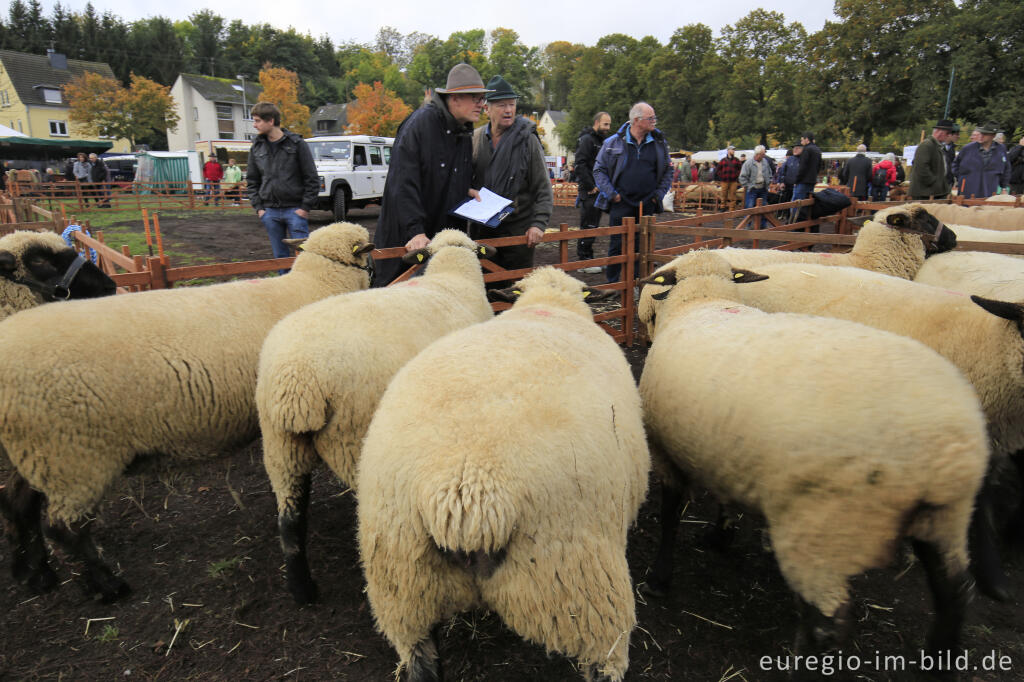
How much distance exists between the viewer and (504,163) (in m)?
4.86

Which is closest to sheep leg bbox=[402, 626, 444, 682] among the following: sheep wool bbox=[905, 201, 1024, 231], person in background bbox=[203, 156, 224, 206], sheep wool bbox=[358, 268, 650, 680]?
sheep wool bbox=[358, 268, 650, 680]

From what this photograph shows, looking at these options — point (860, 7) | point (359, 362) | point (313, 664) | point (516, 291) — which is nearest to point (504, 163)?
point (516, 291)

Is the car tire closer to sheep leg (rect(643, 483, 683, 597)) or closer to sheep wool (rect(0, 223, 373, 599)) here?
sheep wool (rect(0, 223, 373, 599))

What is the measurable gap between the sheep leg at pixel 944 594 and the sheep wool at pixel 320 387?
206 cm

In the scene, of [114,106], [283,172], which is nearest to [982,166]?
[283,172]

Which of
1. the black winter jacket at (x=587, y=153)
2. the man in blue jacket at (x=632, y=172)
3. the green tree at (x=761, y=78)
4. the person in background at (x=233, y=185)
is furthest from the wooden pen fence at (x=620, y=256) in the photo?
the green tree at (x=761, y=78)

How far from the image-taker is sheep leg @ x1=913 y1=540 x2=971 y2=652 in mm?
1946

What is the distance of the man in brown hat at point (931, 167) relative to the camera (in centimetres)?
854

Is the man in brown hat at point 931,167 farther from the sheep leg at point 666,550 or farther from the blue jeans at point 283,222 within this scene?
the blue jeans at point 283,222

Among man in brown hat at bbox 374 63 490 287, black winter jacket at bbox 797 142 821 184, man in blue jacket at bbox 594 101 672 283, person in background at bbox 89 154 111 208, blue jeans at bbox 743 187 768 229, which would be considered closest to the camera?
man in brown hat at bbox 374 63 490 287

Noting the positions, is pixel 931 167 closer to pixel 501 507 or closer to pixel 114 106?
pixel 501 507

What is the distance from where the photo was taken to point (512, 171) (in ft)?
15.9

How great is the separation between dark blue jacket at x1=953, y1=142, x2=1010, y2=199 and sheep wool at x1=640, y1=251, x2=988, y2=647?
10599 mm

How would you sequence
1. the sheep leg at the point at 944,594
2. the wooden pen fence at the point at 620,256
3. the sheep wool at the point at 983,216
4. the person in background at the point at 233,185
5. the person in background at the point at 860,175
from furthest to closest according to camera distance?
1. the person in background at the point at 233,185
2. the person in background at the point at 860,175
3. the sheep wool at the point at 983,216
4. the wooden pen fence at the point at 620,256
5. the sheep leg at the point at 944,594
